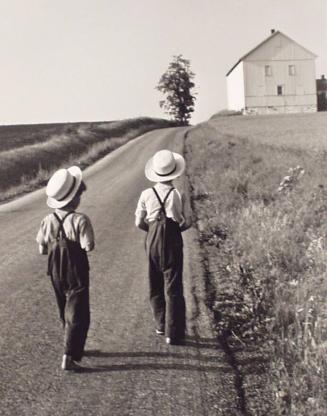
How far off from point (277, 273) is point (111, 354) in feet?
8.78

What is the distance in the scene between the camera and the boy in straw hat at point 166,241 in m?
5.45

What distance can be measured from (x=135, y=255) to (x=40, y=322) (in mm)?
3243

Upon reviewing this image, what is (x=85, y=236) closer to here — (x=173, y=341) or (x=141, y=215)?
(x=141, y=215)

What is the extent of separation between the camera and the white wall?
71875 mm

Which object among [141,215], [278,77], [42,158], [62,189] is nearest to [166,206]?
[141,215]

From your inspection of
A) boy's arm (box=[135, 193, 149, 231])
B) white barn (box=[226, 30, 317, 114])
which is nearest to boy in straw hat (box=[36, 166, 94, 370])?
boy's arm (box=[135, 193, 149, 231])

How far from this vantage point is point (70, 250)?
16.4ft

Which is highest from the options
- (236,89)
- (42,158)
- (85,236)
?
(236,89)

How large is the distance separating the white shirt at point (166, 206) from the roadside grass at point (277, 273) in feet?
3.82

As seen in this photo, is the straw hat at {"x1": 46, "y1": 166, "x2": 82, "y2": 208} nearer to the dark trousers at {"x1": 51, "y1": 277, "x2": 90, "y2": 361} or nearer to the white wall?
the dark trousers at {"x1": 51, "y1": 277, "x2": 90, "y2": 361}

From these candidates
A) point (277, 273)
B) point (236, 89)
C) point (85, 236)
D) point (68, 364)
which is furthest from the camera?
point (236, 89)

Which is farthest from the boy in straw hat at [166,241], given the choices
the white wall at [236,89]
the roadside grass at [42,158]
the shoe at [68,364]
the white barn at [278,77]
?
the white wall at [236,89]

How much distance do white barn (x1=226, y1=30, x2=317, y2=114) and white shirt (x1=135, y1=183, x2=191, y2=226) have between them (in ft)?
219

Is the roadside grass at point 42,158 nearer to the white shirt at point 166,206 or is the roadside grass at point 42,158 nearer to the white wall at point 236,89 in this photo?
the white shirt at point 166,206
